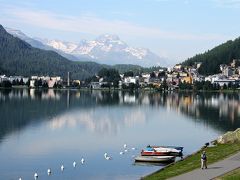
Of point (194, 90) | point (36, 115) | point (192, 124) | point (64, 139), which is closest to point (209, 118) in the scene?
point (192, 124)

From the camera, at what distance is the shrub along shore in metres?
28.6

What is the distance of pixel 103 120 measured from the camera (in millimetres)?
75875

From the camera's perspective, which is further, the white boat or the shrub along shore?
the white boat

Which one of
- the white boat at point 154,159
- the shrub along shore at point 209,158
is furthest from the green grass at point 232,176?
the white boat at point 154,159

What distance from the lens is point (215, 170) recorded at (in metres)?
27.6

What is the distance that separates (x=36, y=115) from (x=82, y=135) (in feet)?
79.6

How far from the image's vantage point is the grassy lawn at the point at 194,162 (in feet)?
93.2

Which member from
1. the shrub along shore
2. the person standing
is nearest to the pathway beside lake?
the person standing

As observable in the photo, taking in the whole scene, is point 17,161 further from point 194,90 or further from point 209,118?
point 194,90

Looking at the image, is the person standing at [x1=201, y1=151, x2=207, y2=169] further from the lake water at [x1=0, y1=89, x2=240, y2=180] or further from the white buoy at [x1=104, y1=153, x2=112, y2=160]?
the white buoy at [x1=104, y1=153, x2=112, y2=160]

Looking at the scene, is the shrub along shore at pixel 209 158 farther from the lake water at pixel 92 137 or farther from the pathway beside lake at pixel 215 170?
the lake water at pixel 92 137

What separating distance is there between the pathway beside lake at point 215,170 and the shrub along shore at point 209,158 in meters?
0.72

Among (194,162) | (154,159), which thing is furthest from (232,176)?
(154,159)

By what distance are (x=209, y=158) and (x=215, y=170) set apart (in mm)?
5012
